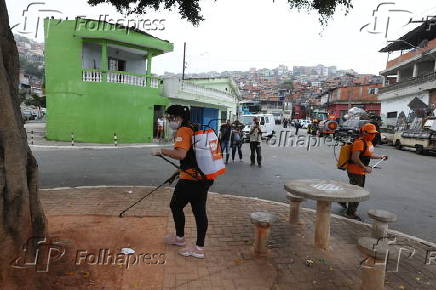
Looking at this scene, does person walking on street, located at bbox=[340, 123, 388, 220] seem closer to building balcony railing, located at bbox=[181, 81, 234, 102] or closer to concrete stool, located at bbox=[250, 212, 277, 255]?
concrete stool, located at bbox=[250, 212, 277, 255]

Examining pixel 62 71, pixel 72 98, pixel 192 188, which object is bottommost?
pixel 192 188

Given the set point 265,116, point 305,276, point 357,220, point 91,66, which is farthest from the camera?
point 265,116

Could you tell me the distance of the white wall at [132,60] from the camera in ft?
68.4

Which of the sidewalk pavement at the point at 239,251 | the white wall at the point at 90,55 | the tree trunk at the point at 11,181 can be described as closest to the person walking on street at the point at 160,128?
the white wall at the point at 90,55

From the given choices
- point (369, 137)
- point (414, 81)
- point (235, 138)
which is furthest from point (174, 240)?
point (414, 81)

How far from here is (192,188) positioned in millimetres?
3641

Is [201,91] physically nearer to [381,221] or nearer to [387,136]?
[387,136]

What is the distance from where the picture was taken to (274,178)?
9.26 m

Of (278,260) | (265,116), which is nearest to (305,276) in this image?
(278,260)

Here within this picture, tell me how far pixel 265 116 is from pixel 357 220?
65.6 feet

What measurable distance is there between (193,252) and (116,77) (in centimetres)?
1626

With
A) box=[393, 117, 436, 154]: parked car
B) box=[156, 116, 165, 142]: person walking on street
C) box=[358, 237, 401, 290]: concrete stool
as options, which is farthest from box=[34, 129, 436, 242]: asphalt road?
box=[156, 116, 165, 142]: person walking on street

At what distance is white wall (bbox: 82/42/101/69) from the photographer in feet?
61.5

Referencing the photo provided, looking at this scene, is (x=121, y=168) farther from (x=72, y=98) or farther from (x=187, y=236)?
(x=72, y=98)
